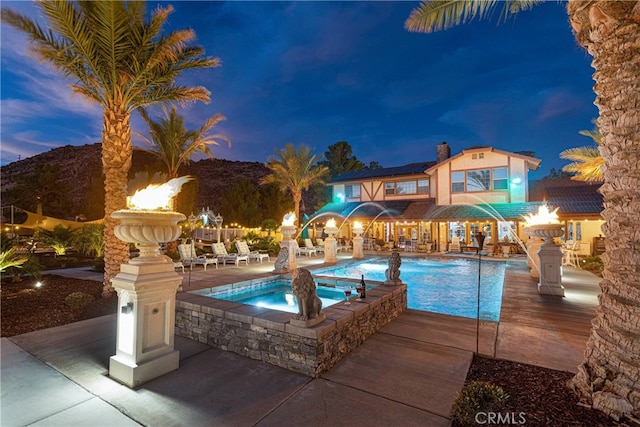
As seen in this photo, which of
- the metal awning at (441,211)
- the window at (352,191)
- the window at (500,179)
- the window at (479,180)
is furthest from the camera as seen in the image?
the window at (352,191)

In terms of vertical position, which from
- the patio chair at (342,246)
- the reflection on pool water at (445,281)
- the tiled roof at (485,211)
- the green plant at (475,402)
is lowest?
the reflection on pool water at (445,281)

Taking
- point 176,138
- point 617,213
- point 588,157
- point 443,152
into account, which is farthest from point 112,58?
point 443,152

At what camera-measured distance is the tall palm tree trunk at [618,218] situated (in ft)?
9.05

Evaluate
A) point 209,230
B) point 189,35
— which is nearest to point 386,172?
point 209,230

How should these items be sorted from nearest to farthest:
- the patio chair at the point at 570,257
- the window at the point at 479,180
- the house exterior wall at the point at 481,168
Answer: the patio chair at the point at 570,257, the house exterior wall at the point at 481,168, the window at the point at 479,180

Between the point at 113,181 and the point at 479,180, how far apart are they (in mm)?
22008

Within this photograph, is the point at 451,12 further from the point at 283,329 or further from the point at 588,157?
the point at 588,157

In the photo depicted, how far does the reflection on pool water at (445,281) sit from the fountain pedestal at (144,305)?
6.22 meters

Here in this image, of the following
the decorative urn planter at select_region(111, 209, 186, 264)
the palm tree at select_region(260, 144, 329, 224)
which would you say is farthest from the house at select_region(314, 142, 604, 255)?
the decorative urn planter at select_region(111, 209, 186, 264)

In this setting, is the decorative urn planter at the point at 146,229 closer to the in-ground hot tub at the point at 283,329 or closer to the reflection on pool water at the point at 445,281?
the in-ground hot tub at the point at 283,329

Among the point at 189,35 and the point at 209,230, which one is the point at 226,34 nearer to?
the point at 209,230

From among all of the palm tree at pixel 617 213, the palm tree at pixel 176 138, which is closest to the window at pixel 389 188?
the palm tree at pixel 176 138

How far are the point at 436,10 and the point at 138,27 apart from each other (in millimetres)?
7713

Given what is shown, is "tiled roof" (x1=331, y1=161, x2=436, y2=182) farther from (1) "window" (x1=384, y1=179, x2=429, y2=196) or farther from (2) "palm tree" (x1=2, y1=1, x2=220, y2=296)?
(2) "palm tree" (x1=2, y1=1, x2=220, y2=296)
